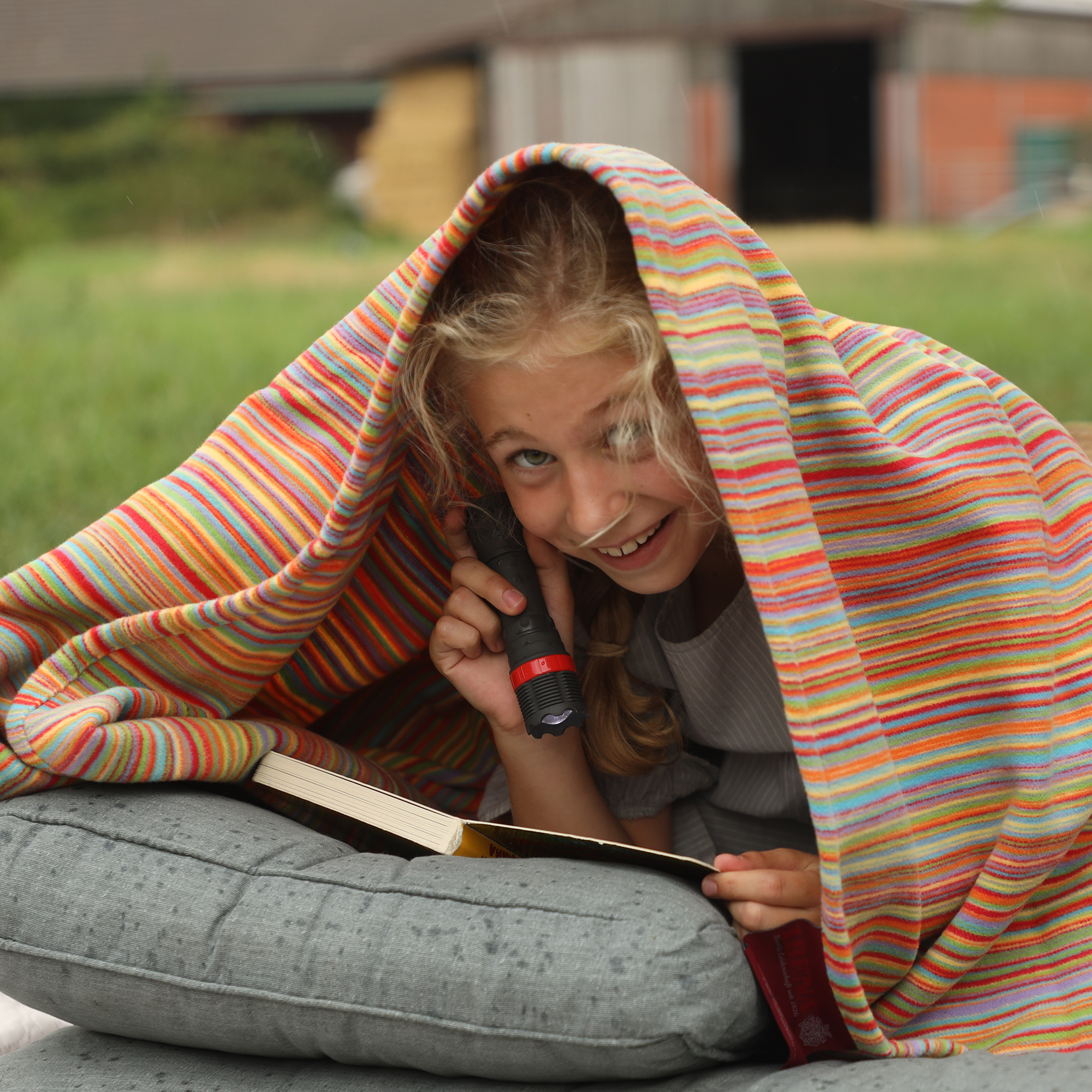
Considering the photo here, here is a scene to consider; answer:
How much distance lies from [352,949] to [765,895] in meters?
0.42

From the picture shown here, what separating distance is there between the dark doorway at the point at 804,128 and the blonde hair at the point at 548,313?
1558cm

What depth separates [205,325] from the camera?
17.6 feet

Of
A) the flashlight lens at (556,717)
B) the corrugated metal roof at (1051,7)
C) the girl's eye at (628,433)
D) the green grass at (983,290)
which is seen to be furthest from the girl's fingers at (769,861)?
the corrugated metal roof at (1051,7)

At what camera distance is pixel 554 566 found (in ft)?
4.97

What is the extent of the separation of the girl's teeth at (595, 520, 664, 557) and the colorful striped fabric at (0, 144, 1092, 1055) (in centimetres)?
19

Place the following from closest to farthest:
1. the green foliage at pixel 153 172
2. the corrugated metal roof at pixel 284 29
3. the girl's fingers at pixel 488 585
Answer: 1. the girl's fingers at pixel 488 585
2. the green foliage at pixel 153 172
3. the corrugated metal roof at pixel 284 29

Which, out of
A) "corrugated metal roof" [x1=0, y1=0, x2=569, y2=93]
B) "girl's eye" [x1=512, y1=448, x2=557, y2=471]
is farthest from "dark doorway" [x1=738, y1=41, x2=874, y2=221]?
"girl's eye" [x1=512, y1=448, x2=557, y2=471]

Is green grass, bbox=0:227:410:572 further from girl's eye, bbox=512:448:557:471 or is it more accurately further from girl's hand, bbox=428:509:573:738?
girl's eye, bbox=512:448:557:471

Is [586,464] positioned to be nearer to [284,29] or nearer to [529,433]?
[529,433]

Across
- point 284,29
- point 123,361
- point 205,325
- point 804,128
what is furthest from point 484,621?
point 804,128

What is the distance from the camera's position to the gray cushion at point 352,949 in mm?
1028

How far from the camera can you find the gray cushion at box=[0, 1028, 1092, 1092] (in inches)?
38.8

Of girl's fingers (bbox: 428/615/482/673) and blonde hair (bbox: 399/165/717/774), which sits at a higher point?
blonde hair (bbox: 399/165/717/774)

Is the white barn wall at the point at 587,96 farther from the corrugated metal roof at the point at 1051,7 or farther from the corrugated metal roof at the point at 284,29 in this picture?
the corrugated metal roof at the point at 1051,7
